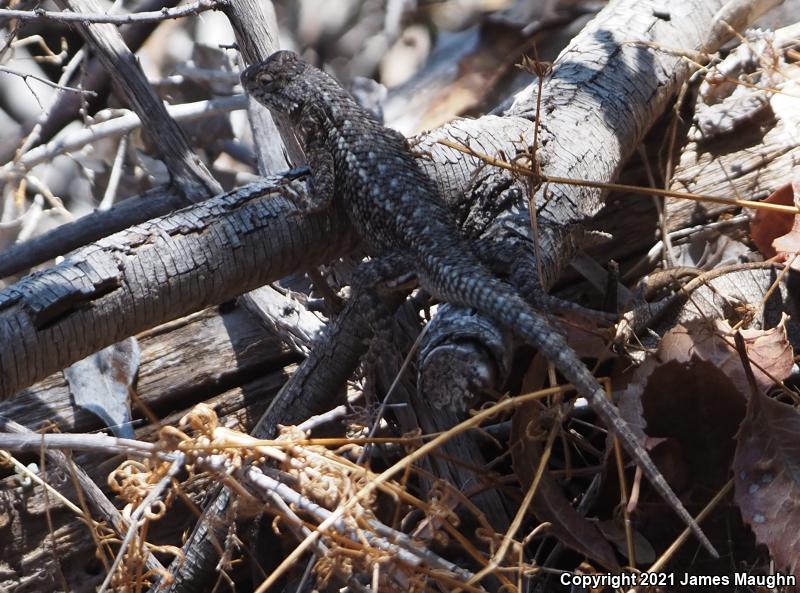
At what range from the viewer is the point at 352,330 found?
2258 mm

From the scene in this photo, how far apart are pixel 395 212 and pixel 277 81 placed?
99 centimetres

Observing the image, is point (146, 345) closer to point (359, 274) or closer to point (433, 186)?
point (359, 274)

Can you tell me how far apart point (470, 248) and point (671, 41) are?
1.22 meters

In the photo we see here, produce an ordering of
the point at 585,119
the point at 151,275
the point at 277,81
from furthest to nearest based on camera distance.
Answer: the point at 277,81 < the point at 585,119 < the point at 151,275

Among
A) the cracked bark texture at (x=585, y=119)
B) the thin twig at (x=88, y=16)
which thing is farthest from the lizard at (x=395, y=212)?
the thin twig at (x=88, y=16)

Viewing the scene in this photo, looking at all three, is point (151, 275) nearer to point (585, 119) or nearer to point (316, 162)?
point (316, 162)

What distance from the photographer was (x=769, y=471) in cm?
183

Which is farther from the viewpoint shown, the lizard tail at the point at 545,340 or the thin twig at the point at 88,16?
the thin twig at the point at 88,16

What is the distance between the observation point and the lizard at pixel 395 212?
5.54 feet

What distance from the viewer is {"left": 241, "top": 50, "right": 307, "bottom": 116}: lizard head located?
293 centimetres

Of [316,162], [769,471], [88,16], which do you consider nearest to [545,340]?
[769,471]

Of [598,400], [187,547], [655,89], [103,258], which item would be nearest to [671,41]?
[655,89]

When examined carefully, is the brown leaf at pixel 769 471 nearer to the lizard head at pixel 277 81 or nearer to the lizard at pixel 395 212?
the lizard at pixel 395 212

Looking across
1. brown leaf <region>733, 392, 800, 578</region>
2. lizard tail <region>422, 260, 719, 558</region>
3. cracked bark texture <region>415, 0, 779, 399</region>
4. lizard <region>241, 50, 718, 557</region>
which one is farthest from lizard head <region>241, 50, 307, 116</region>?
brown leaf <region>733, 392, 800, 578</region>
